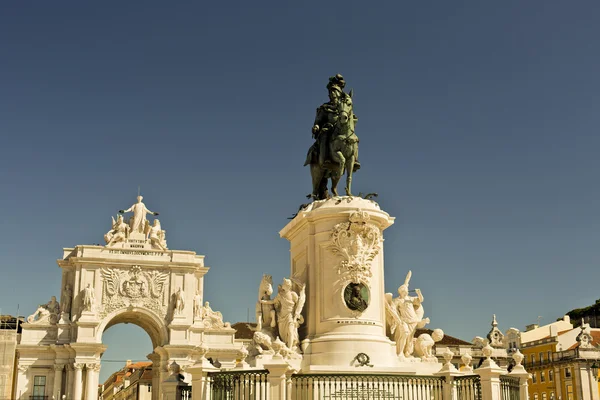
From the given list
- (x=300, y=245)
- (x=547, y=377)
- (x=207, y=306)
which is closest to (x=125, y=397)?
(x=207, y=306)

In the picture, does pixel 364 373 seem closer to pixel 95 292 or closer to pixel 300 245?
pixel 300 245

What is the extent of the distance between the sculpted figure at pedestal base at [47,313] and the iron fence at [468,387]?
4350cm

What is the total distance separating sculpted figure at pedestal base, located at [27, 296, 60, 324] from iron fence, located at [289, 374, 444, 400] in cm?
4287

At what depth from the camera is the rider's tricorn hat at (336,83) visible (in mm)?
18812

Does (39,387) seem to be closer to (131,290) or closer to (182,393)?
(131,290)

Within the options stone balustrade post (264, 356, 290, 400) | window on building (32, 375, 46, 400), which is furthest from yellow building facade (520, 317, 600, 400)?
stone balustrade post (264, 356, 290, 400)

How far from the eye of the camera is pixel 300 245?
1853 cm

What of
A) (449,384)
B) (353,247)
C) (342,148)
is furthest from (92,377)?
(449,384)

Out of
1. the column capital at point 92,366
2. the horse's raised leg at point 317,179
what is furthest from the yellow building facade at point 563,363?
the horse's raised leg at point 317,179

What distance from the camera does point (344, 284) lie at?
17047mm

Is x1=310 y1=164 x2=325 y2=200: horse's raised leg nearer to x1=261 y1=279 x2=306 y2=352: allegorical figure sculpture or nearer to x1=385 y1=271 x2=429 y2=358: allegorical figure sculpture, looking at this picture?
x1=261 y1=279 x2=306 y2=352: allegorical figure sculpture

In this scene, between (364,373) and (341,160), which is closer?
(364,373)

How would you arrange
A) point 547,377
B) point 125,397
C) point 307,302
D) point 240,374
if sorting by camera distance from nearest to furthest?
point 240,374, point 307,302, point 547,377, point 125,397

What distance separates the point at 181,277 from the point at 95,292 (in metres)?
6.04
